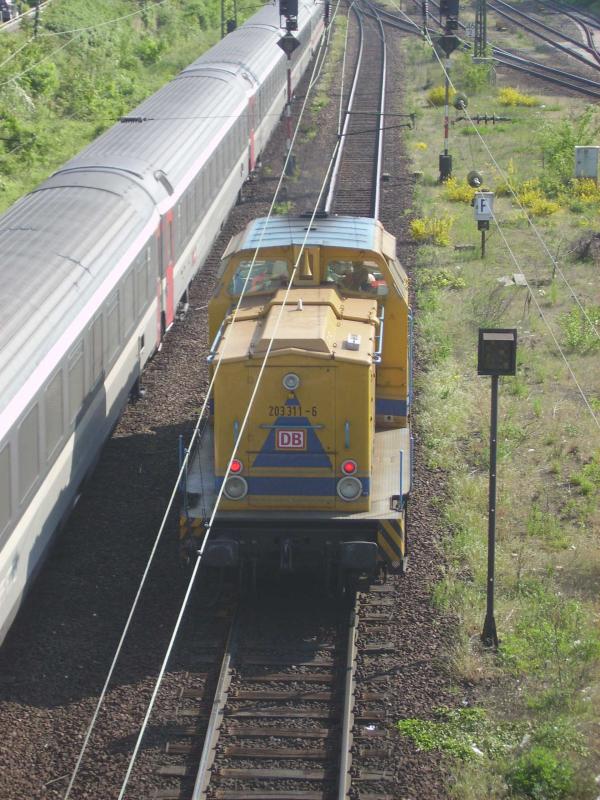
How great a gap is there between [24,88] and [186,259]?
19.0 metres

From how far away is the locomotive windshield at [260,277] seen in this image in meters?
12.3

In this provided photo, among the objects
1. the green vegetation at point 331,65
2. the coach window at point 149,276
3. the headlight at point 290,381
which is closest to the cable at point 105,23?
the green vegetation at point 331,65

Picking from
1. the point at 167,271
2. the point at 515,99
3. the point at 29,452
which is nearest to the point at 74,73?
the point at 515,99

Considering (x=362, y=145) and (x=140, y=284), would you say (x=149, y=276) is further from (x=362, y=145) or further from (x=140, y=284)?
(x=362, y=145)

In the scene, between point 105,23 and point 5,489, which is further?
point 105,23

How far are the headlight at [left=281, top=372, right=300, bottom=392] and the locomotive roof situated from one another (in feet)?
6.09

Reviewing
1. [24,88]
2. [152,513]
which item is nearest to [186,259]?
[152,513]

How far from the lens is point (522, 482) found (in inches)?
569

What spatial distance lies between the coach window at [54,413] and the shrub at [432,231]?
48.6 ft

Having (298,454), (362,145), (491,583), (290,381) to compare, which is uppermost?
(290,381)

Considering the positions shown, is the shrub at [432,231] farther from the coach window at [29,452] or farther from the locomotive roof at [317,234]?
the coach window at [29,452]

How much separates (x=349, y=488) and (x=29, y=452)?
3082mm

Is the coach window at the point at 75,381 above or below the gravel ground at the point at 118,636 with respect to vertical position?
above

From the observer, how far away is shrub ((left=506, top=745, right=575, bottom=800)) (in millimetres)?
8672
